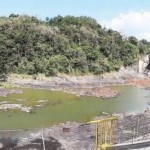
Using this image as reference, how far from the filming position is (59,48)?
58.9 meters

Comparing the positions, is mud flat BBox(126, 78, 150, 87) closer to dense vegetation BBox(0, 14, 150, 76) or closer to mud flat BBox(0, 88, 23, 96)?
dense vegetation BBox(0, 14, 150, 76)

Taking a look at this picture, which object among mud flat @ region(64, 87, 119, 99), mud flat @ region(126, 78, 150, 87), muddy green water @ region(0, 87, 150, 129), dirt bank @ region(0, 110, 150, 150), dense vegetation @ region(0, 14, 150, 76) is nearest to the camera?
dirt bank @ region(0, 110, 150, 150)

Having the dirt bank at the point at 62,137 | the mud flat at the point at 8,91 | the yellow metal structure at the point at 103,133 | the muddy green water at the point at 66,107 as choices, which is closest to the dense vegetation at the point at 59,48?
the mud flat at the point at 8,91

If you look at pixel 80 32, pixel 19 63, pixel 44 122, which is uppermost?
pixel 80 32

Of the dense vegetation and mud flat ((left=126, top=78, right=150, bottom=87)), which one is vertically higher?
the dense vegetation

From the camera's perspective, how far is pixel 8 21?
59188 millimetres

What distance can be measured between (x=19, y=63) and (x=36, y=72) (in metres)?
2.70

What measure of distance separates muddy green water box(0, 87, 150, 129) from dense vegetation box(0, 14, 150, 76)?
860cm

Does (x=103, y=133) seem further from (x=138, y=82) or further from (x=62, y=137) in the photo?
(x=138, y=82)

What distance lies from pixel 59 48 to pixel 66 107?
A: 23.2m

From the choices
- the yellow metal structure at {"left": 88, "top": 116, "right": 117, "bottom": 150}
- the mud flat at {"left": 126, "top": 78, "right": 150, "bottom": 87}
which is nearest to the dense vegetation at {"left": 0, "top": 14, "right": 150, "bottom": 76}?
the mud flat at {"left": 126, "top": 78, "right": 150, "bottom": 87}

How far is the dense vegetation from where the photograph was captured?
179 ft

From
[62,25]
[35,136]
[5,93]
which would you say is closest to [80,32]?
[62,25]

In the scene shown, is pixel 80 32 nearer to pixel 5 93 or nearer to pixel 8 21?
pixel 8 21
